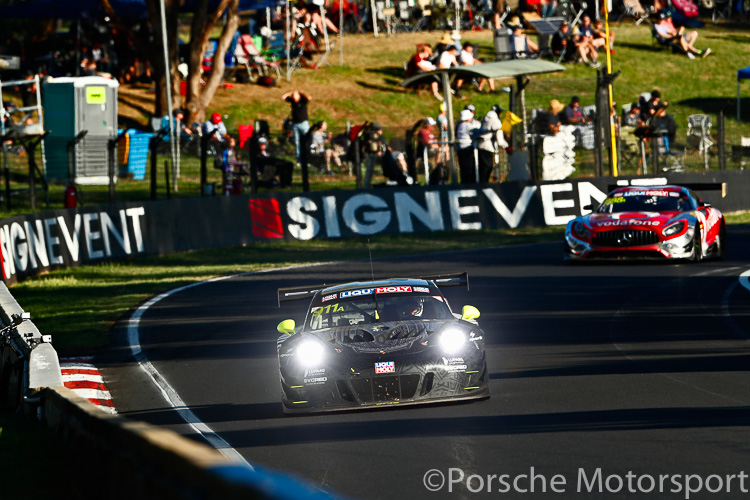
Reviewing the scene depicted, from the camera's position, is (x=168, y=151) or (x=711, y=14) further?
(x=711, y=14)

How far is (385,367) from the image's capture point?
30.3ft

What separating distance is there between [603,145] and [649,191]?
9.35 m

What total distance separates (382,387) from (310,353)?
2.13ft

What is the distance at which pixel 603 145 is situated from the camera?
30203 millimetres

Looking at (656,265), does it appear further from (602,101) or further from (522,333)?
(602,101)

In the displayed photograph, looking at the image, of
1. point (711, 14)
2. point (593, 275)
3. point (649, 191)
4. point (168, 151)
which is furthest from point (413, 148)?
point (711, 14)

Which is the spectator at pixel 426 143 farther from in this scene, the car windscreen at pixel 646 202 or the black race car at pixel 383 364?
the black race car at pixel 383 364

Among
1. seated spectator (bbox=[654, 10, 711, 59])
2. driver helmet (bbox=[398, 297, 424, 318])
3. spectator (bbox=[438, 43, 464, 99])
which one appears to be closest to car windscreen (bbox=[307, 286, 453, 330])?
driver helmet (bbox=[398, 297, 424, 318])

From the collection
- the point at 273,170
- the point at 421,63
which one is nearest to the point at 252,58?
the point at 421,63

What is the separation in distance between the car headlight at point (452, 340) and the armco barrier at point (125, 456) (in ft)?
9.52

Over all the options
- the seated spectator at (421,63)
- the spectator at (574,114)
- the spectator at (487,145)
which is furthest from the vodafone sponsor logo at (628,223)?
the seated spectator at (421,63)

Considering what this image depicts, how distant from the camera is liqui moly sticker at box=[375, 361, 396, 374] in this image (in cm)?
923

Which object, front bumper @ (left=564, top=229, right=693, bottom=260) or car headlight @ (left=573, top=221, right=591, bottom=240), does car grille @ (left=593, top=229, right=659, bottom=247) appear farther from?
car headlight @ (left=573, top=221, right=591, bottom=240)

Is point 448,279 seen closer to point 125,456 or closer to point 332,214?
point 125,456
